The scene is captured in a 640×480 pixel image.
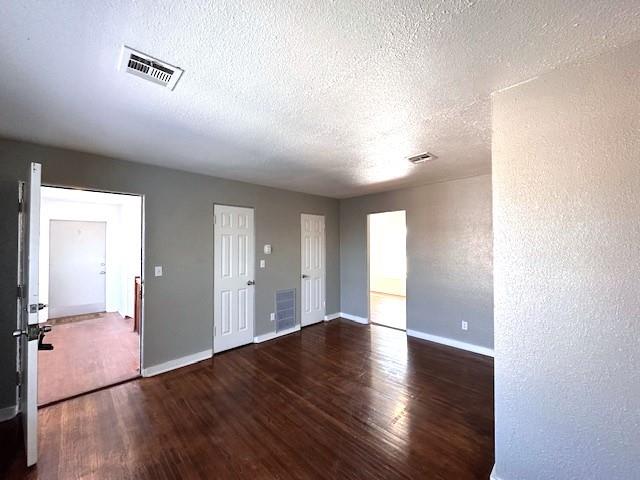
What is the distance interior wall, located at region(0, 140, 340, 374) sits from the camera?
2.54m

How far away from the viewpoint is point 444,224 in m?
3.93

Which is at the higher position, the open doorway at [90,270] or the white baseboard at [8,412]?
the open doorway at [90,270]

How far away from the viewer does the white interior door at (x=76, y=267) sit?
213 inches

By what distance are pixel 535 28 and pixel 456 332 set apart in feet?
11.9

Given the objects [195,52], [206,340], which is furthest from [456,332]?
[195,52]

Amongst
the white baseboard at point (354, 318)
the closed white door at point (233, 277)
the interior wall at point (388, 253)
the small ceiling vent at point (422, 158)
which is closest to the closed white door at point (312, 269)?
the white baseboard at point (354, 318)

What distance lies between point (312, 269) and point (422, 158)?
281 cm

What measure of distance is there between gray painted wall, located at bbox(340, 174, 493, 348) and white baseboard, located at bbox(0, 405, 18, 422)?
4.59 metres

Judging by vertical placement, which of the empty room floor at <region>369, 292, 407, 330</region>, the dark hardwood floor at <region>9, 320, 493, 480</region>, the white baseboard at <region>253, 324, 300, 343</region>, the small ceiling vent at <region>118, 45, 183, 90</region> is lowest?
the empty room floor at <region>369, 292, 407, 330</region>

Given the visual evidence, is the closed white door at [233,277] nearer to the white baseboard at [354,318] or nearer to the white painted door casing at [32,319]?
the white painted door casing at [32,319]

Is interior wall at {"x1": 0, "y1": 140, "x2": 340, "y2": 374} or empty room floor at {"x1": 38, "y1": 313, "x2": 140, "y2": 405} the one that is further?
empty room floor at {"x1": 38, "y1": 313, "x2": 140, "y2": 405}

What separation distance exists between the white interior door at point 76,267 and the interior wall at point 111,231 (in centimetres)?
10

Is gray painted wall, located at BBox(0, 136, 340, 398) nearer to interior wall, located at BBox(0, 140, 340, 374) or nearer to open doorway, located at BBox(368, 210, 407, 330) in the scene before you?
interior wall, located at BBox(0, 140, 340, 374)

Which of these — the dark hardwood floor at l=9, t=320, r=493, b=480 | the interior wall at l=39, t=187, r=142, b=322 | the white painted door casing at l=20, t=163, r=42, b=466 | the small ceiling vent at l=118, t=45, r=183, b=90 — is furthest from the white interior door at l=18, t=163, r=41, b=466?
the interior wall at l=39, t=187, r=142, b=322
